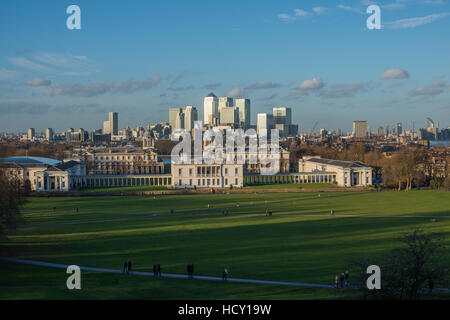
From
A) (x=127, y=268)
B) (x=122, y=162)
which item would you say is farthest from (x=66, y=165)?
(x=127, y=268)

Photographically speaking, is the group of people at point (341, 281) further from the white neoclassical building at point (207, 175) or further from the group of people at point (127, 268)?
the white neoclassical building at point (207, 175)

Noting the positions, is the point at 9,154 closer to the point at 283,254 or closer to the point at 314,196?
the point at 314,196

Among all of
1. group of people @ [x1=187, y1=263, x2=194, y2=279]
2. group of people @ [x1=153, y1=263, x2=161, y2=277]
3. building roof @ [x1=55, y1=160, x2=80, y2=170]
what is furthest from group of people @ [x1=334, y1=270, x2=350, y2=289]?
building roof @ [x1=55, y1=160, x2=80, y2=170]

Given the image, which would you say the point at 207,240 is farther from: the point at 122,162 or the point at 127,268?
the point at 122,162

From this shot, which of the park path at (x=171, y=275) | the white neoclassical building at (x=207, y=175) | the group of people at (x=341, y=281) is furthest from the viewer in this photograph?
the white neoclassical building at (x=207, y=175)

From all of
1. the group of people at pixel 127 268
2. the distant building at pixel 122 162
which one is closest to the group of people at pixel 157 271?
the group of people at pixel 127 268

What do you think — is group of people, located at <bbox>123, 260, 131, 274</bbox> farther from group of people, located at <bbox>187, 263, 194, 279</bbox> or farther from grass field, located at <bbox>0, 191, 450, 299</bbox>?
group of people, located at <bbox>187, 263, 194, 279</bbox>

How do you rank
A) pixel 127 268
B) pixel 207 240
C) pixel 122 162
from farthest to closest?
pixel 122 162
pixel 207 240
pixel 127 268

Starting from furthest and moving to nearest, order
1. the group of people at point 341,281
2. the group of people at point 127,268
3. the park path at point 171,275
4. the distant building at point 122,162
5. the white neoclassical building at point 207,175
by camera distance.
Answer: the distant building at point 122,162 < the white neoclassical building at point 207,175 < the group of people at point 127,268 < the park path at point 171,275 < the group of people at point 341,281
